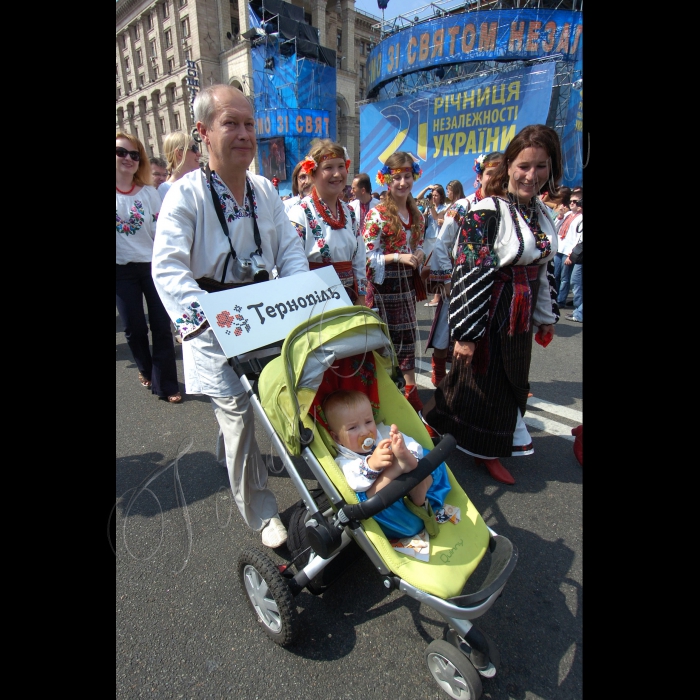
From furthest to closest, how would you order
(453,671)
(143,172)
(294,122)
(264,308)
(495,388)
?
(294,122)
(143,172)
(495,388)
(264,308)
(453,671)

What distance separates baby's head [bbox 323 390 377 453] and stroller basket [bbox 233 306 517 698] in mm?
67

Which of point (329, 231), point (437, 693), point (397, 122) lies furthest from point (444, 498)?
point (397, 122)

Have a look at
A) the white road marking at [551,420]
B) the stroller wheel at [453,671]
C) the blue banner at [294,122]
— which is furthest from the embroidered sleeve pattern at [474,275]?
the blue banner at [294,122]

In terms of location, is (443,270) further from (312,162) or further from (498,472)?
(498,472)

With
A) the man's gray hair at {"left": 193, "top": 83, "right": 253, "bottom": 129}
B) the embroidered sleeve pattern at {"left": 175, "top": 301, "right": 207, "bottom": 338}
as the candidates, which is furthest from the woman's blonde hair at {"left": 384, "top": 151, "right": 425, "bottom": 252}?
the embroidered sleeve pattern at {"left": 175, "top": 301, "right": 207, "bottom": 338}

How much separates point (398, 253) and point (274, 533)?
227 cm

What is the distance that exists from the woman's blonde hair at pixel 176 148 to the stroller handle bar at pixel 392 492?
350 cm

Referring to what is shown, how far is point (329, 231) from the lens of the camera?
3.02 m

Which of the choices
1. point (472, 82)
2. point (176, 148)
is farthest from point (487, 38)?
point (176, 148)

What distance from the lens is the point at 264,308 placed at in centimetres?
177

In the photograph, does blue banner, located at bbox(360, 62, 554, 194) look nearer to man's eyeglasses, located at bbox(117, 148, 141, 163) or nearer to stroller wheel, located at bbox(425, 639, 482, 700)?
man's eyeglasses, located at bbox(117, 148, 141, 163)

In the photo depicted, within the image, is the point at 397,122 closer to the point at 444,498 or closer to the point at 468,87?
the point at 468,87

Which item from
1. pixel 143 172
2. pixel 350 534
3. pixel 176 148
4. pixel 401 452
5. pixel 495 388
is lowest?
pixel 350 534

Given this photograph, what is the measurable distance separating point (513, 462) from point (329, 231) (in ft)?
6.99
